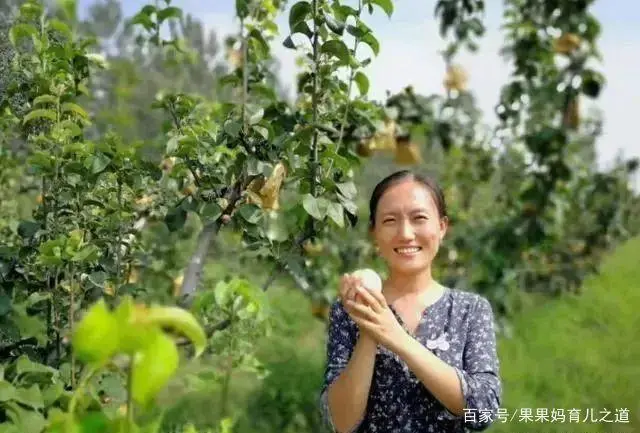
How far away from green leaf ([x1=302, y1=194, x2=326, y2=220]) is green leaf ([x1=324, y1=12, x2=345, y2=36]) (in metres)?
0.23

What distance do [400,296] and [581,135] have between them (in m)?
2.43

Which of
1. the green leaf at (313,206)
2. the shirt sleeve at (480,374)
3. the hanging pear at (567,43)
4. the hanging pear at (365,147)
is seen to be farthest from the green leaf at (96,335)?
the hanging pear at (567,43)

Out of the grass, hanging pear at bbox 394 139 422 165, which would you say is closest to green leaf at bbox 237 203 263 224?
hanging pear at bbox 394 139 422 165

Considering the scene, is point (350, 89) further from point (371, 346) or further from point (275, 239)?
point (371, 346)

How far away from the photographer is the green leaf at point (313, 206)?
1049 millimetres

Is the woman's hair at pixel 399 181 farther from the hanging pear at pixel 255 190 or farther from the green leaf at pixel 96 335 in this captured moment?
the green leaf at pixel 96 335

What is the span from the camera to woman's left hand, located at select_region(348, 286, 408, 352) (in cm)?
81

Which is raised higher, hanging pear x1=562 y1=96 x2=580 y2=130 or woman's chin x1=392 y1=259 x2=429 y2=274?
hanging pear x1=562 y1=96 x2=580 y2=130

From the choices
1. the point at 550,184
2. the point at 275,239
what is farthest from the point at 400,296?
the point at 550,184

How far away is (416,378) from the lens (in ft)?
3.02

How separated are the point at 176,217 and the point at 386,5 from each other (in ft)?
1.49

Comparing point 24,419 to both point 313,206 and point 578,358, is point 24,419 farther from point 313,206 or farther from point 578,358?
point 578,358

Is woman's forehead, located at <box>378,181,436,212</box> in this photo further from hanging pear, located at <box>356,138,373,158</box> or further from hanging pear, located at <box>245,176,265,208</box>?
hanging pear, located at <box>356,138,373,158</box>

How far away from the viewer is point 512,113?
3.40 meters
